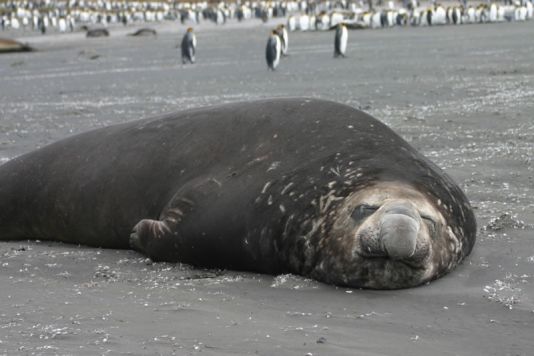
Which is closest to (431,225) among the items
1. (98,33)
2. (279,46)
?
(279,46)

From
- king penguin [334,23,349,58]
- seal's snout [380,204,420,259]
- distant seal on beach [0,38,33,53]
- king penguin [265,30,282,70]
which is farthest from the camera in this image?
distant seal on beach [0,38,33,53]

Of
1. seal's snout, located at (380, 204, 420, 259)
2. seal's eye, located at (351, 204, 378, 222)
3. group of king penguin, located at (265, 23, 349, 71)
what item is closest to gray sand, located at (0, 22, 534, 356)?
seal's snout, located at (380, 204, 420, 259)

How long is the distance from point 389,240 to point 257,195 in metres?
0.87

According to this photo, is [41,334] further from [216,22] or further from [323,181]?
[216,22]

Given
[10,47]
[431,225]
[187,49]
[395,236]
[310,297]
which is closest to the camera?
[395,236]

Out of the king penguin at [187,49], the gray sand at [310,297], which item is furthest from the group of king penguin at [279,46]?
the gray sand at [310,297]

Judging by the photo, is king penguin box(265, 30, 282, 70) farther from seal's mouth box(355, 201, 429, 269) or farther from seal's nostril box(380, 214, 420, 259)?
seal's nostril box(380, 214, 420, 259)

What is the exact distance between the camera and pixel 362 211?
159 inches

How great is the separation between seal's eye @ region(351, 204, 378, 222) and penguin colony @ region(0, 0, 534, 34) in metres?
43.3

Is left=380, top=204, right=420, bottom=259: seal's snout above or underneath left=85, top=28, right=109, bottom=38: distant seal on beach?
above

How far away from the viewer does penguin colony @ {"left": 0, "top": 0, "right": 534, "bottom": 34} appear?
48031mm

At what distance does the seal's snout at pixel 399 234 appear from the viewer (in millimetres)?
3729

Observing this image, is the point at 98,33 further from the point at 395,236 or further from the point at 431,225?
the point at 395,236

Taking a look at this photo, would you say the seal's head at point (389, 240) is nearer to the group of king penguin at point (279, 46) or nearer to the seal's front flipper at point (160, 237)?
the seal's front flipper at point (160, 237)
